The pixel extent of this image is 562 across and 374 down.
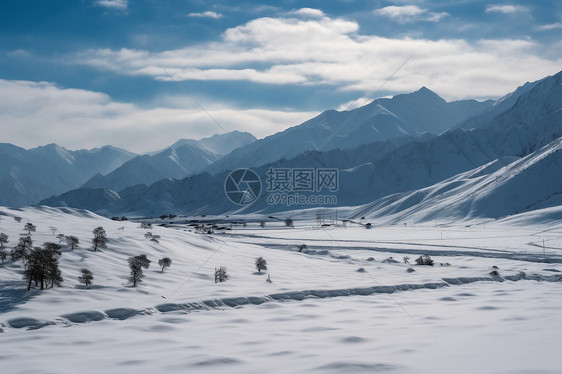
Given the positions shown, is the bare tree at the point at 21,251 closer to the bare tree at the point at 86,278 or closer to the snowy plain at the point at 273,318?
the snowy plain at the point at 273,318

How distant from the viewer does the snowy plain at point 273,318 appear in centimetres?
1241

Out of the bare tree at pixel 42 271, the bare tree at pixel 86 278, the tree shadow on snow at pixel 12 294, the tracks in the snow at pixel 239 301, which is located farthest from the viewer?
the bare tree at pixel 86 278

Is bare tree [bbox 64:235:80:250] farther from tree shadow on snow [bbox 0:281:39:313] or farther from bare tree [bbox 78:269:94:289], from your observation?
tree shadow on snow [bbox 0:281:39:313]

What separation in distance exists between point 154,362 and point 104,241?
82.8 feet

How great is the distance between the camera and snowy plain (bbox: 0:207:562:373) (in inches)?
489

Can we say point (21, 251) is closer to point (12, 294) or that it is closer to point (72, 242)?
point (72, 242)

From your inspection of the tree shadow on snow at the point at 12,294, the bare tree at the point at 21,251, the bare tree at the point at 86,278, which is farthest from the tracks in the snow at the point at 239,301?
the bare tree at the point at 21,251

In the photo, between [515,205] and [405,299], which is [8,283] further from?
[515,205]

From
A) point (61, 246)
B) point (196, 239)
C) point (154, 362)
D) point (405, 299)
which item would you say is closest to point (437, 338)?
point (154, 362)

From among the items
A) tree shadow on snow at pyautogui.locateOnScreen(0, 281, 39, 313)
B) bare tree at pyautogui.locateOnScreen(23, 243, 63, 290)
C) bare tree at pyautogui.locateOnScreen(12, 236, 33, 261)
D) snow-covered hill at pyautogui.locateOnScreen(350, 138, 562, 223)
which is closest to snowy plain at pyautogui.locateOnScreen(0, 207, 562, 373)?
tree shadow on snow at pyautogui.locateOnScreen(0, 281, 39, 313)

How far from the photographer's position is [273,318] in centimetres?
2016

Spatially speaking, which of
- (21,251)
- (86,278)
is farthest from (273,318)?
(21,251)

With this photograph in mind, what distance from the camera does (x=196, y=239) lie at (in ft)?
164

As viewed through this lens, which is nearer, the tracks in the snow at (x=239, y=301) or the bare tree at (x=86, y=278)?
the tracks in the snow at (x=239, y=301)
